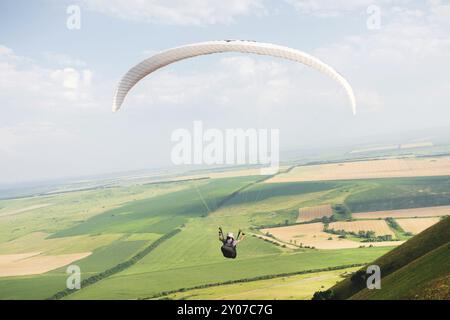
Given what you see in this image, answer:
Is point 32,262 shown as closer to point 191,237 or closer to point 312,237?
point 191,237

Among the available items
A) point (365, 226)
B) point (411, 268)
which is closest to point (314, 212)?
point (365, 226)

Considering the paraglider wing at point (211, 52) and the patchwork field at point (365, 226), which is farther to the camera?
the patchwork field at point (365, 226)

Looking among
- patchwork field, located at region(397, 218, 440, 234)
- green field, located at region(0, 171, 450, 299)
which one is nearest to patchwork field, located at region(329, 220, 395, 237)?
patchwork field, located at region(397, 218, 440, 234)

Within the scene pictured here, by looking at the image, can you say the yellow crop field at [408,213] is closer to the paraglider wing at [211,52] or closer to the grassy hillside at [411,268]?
the grassy hillside at [411,268]

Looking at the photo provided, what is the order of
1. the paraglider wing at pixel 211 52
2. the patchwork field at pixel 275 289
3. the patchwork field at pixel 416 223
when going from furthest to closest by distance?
the patchwork field at pixel 416 223 → the patchwork field at pixel 275 289 → the paraglider wing at pixel 211 52

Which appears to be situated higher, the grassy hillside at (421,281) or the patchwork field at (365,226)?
the patchwork field at (365,226)

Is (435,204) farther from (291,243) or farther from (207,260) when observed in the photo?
(207,260)

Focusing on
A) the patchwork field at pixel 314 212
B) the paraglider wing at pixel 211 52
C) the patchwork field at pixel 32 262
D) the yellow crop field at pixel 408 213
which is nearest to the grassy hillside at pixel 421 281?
the paraglider wing at pixel 211 52
